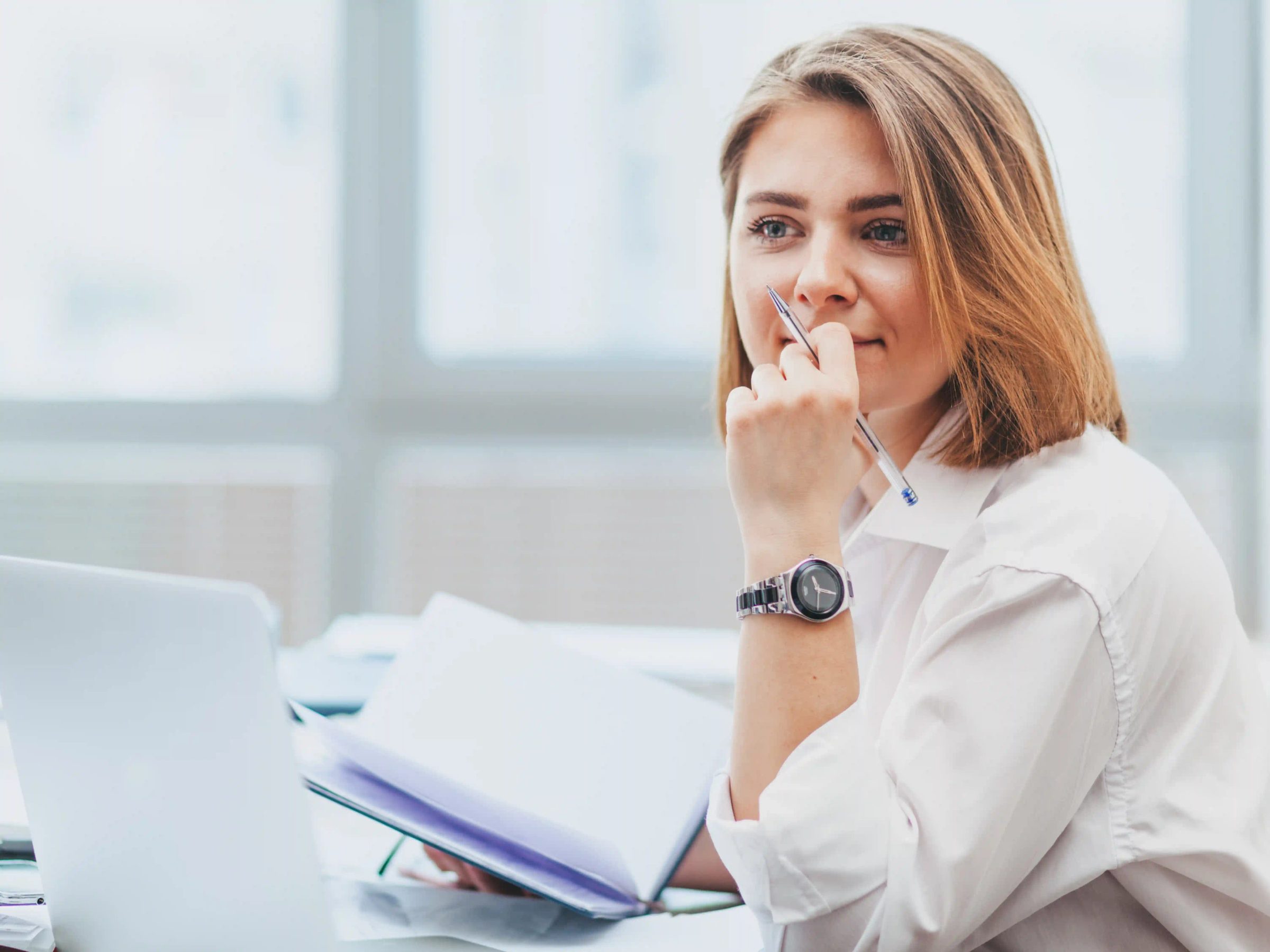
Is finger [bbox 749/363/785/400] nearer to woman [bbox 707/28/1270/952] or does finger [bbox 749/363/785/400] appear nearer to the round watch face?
woman [bbox 707/28/1270/952]

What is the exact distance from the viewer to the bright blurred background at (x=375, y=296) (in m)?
2.41

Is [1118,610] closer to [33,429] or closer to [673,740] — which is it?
[673,740]

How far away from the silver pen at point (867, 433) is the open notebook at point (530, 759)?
0.98ft

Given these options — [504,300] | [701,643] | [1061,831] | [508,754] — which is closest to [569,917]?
[508,754]

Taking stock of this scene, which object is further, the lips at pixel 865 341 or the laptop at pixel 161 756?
the lips at pixel 865 341

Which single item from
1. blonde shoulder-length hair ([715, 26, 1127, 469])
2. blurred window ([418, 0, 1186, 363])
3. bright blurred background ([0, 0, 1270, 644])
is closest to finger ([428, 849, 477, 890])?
blonde shoulder-length hair ([715, 26, 1127, 469])

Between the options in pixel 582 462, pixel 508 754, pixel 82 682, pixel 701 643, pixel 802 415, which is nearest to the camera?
pixel 82 682

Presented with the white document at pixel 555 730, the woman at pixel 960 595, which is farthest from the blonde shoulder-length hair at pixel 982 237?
the white document at pixel 555 730

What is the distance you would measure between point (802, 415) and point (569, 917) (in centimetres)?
44

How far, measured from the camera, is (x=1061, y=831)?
79 cm

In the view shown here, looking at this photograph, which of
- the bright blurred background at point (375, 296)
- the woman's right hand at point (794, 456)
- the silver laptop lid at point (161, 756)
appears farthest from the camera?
the bright blurred background at point (375, 296)

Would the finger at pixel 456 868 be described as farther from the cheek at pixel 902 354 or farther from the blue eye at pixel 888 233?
A: the blue eye at pixel 888 233

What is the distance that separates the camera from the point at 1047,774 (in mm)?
765

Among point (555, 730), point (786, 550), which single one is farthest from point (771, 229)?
point (555, 730)
